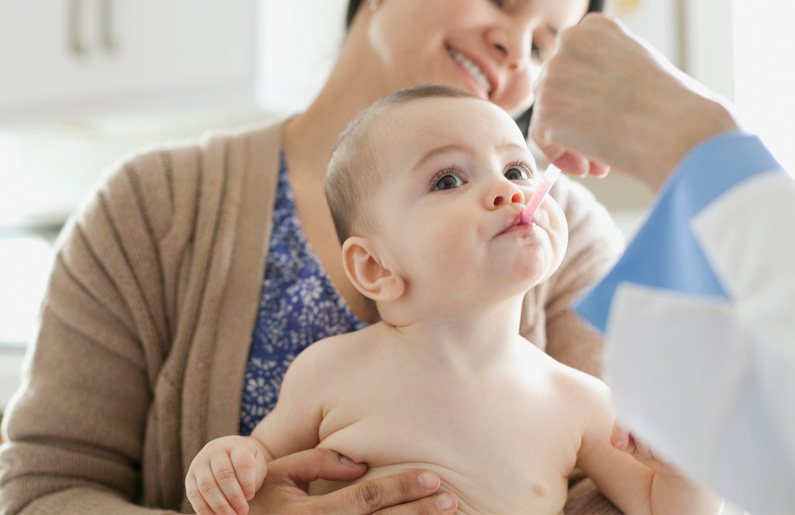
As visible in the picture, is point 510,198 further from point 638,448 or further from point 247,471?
point 247,471

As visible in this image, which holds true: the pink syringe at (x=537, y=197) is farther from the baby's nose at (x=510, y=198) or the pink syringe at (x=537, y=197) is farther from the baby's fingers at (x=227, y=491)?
the baby's fingers at (x=227, y=491)

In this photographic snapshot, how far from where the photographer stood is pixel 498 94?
45.0 inches

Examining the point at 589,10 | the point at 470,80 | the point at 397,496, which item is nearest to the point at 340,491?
the point at 397,496

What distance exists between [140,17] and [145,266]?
1369mm

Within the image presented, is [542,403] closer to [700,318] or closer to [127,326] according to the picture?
[700,318]

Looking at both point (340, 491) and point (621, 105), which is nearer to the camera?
point (621, 105)

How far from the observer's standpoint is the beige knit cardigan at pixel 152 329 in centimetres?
103

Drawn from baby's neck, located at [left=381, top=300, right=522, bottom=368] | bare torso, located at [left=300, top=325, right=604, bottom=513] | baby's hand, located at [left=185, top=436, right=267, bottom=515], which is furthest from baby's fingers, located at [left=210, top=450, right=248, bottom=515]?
baby's neck, located at [left=381, top=300, right=522, bottom=368]

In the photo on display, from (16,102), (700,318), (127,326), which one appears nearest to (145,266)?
(127,326)

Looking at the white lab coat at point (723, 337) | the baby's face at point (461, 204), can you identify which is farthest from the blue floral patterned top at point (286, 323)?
the white lab coat at point (723, 337)

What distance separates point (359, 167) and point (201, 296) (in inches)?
15.5

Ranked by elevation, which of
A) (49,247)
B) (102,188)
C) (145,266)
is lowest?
(49,247)

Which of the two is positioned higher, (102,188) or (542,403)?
(102,188)

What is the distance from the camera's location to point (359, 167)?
2.77 ft
